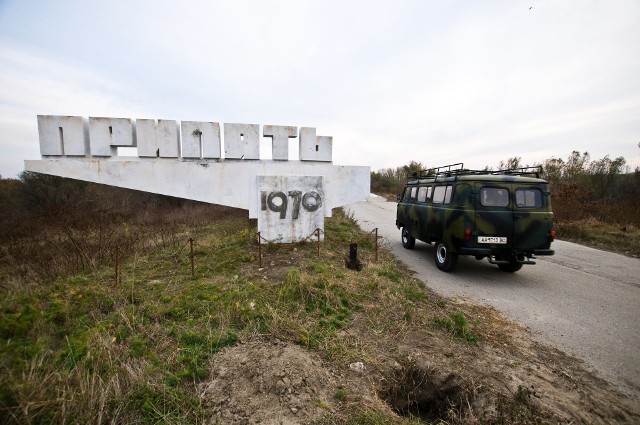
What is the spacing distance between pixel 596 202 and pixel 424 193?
16228 mm

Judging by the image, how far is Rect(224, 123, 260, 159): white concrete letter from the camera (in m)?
7.21

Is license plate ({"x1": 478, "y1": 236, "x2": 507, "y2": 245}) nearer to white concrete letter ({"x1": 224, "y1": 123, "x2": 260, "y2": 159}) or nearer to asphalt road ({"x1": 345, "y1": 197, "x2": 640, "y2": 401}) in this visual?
asphalt road ({"x1": 345, "y1": 197, "x2": 640, "y2": 401})

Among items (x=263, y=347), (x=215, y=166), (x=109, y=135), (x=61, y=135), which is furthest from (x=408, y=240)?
(x=61, y=135)

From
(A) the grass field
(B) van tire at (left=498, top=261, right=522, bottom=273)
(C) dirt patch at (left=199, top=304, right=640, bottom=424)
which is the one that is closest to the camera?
(A) the grass field

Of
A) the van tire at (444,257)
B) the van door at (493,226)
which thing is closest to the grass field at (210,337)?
the van tire at (444,257)

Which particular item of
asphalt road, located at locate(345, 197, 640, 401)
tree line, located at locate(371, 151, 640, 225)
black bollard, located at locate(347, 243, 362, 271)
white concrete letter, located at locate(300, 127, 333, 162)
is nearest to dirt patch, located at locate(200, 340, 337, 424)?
asphalt road, located at locate(345, 197, 640, 401)

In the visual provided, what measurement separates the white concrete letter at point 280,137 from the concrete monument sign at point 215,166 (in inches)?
1.0

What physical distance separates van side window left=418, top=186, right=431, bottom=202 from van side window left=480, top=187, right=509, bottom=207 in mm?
1699

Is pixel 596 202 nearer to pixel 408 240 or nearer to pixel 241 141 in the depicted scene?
pixel 408 240

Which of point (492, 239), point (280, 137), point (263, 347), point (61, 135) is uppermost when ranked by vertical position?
point (280, 137)

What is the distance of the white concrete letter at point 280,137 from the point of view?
24.5 feet

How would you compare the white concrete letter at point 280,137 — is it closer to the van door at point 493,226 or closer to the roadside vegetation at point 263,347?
the roadside vegetation at point 263,347

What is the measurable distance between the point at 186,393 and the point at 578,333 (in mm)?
4881

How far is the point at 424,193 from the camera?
789 cm
